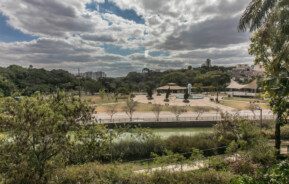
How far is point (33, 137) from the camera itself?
14.8 meters

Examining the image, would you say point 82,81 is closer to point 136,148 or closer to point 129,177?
point 136,148

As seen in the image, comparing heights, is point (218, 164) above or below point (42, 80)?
below

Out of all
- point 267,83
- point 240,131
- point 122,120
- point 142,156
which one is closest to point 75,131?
point 267,83

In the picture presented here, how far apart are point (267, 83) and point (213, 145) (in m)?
11.4

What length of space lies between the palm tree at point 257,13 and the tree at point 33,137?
368 inches

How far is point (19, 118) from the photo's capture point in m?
14.5

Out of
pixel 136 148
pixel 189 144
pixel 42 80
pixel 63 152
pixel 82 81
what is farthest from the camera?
pixel 82 81

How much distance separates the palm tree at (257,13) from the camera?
17672 millimetres

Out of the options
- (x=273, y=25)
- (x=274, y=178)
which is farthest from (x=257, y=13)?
(x=274, y=178)

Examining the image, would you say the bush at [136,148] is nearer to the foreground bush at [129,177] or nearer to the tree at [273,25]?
the foreground bush at [129,177]

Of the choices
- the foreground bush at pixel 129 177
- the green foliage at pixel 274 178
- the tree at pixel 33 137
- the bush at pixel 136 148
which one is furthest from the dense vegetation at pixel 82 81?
the green foliage at pixel 274 178

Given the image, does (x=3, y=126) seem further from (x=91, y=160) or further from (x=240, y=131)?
(x=240, y=131)

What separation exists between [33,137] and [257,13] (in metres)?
11.7

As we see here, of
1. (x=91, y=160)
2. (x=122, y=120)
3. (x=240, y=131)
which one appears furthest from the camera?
(x=122, y=120)
